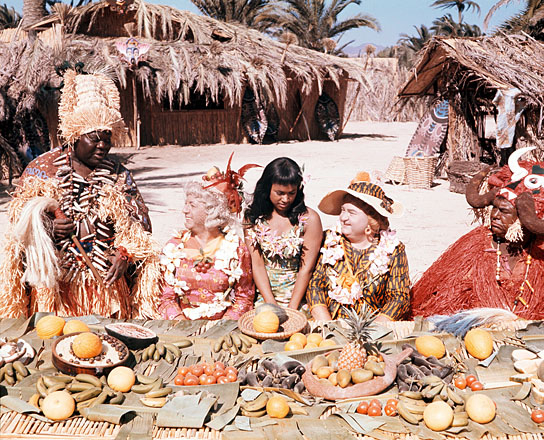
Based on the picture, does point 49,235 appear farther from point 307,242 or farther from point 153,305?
point 307,242

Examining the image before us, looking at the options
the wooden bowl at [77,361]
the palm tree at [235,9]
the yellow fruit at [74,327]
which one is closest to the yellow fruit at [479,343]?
the wooden bowl at [77,361]

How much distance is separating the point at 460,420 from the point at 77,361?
1.55 meters

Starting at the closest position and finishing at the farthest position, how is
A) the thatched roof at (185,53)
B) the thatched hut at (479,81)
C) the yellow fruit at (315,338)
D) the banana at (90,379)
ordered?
the banana at (90,379), the yellow fruit at (315,338), the thatched hut at (479,81), the thatched roof at (185,53)

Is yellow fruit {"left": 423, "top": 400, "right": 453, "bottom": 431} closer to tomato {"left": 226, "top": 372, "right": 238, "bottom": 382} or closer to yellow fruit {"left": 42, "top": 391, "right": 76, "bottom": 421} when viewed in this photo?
tomato {"left": 226, "top": 372, "right": 238, "bottom": 382}

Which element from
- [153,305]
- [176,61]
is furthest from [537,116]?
[176,61]

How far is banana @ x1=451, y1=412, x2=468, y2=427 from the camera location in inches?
79.7

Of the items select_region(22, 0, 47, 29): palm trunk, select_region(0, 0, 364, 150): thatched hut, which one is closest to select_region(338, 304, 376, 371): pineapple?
select_region(0, 0, 364, 150): thatched hut

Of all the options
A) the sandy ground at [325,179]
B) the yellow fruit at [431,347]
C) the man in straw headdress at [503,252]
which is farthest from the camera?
the sandy ground at [325,179]

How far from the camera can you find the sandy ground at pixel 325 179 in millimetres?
7480

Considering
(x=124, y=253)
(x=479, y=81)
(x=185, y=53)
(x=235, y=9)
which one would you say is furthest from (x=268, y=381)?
(x=235, y=9)

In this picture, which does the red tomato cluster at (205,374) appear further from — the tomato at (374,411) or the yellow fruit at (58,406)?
the tomato at (374,411)

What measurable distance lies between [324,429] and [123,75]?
1442 cm

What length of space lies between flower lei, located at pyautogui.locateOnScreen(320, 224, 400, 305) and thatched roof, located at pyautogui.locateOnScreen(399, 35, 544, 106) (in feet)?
21.5

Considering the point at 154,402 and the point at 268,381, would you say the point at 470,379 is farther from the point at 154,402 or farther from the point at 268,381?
the point at 154,402
